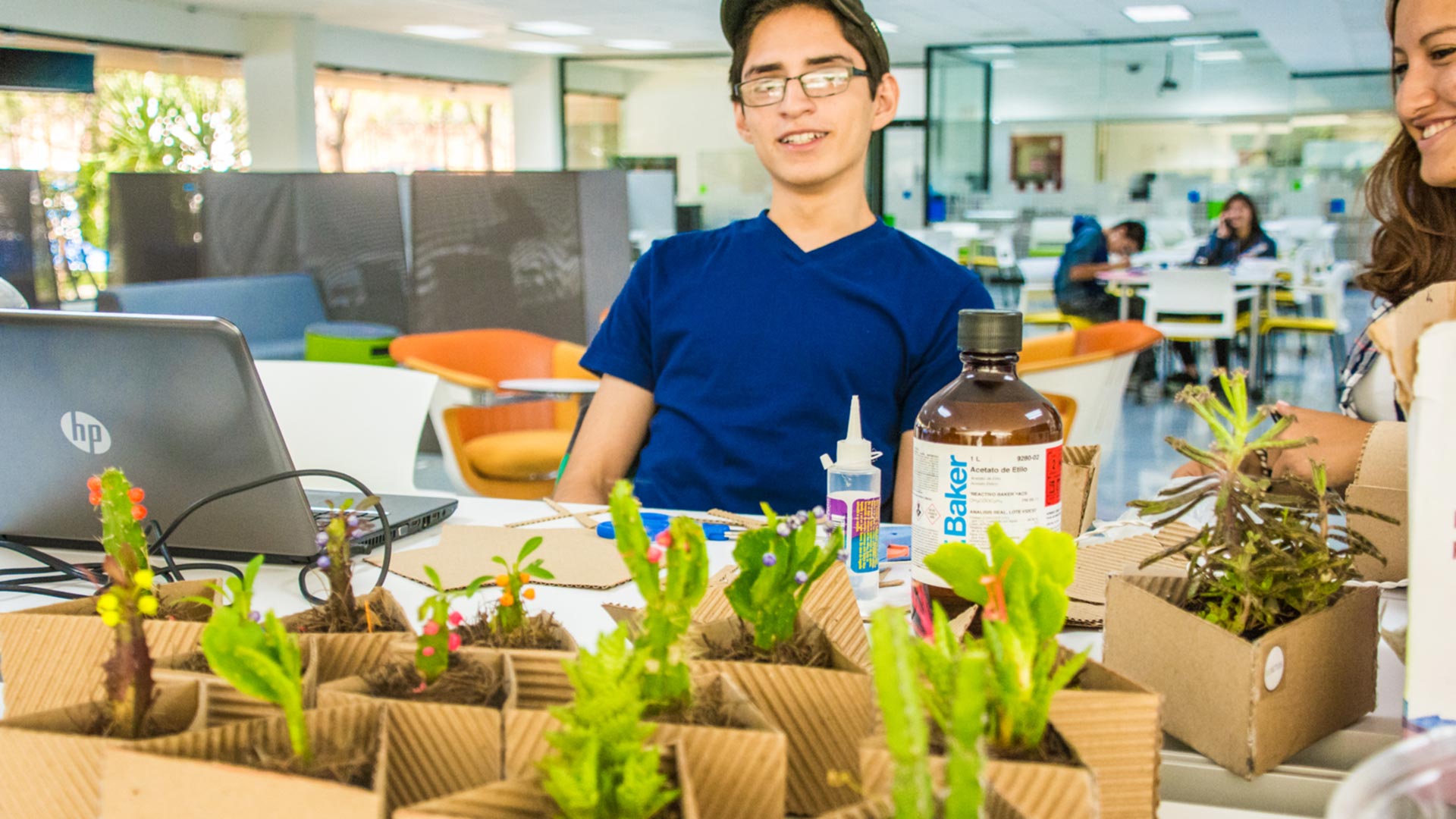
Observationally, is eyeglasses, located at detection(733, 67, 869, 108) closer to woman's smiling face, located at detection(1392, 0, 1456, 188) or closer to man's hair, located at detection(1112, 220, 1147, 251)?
woman's smiling face, located at detection(1392, 0, 1456, 188)

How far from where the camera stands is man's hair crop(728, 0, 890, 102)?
5.90 ft

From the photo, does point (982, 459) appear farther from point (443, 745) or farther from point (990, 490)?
point (443, 745)

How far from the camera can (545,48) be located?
1369cm

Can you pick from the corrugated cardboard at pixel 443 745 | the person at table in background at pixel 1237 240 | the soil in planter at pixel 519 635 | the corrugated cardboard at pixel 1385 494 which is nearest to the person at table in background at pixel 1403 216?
the corrugated cardboard at pixel 1385 494

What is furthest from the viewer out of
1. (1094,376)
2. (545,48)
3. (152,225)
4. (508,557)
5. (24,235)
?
(545,48)

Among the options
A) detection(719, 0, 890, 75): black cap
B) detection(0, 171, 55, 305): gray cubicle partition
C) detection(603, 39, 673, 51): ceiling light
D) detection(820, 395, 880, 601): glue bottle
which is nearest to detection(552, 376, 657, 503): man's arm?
detection(719, 0, 890, 75): black cap

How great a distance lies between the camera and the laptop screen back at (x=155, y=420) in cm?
115

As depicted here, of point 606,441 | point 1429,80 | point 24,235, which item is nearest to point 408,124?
point 24,235

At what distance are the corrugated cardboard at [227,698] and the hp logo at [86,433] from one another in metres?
0.61

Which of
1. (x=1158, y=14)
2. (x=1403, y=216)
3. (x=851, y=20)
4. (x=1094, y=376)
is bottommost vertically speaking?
(x=1094, y=376)

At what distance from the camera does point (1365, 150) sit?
12133mm

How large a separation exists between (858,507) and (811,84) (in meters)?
0.83

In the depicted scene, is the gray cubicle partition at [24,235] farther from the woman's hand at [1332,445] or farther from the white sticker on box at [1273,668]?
the white sticker on box at [1273,668]

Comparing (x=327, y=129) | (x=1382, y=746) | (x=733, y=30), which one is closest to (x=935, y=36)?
(x=327, y=129)
